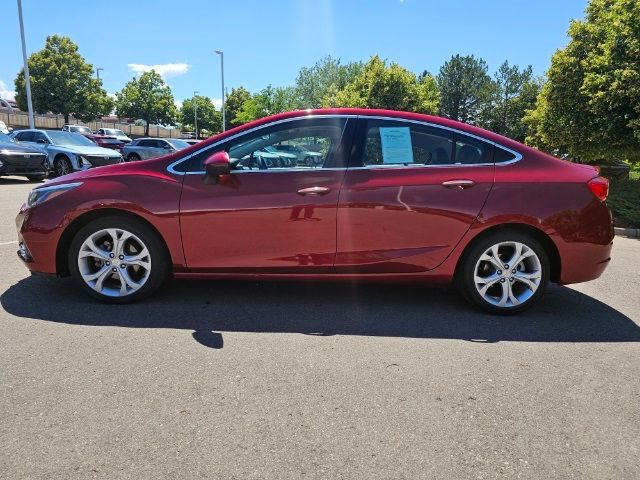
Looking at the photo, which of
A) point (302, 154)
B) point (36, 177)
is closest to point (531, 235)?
point (302, 154)

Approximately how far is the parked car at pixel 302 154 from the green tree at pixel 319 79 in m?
44.8

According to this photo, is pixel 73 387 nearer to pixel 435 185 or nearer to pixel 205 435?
pixel 205 435

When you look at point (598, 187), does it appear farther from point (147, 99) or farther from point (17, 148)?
point (147, 99)

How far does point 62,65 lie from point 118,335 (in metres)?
46.4

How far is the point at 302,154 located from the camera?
406 cm

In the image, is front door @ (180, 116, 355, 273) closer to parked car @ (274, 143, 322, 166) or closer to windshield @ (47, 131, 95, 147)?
parked car @ (274, 143, 322, 166)

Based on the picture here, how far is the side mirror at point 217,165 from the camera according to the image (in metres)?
3.83

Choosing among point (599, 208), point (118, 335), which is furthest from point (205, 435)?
point (599, 208)

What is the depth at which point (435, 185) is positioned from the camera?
3963 millimetres

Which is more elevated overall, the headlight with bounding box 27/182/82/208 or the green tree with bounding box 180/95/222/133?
the green tree with bounding box 180/95/222/133

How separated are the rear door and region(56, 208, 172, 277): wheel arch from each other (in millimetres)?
1463

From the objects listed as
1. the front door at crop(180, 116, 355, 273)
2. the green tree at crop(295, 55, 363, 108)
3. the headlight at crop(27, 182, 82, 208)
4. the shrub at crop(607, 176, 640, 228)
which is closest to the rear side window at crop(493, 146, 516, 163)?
the front door at crop(180, 116, 355, 273)

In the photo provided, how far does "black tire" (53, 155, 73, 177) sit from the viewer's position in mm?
14898

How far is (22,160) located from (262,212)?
12.1 metres
